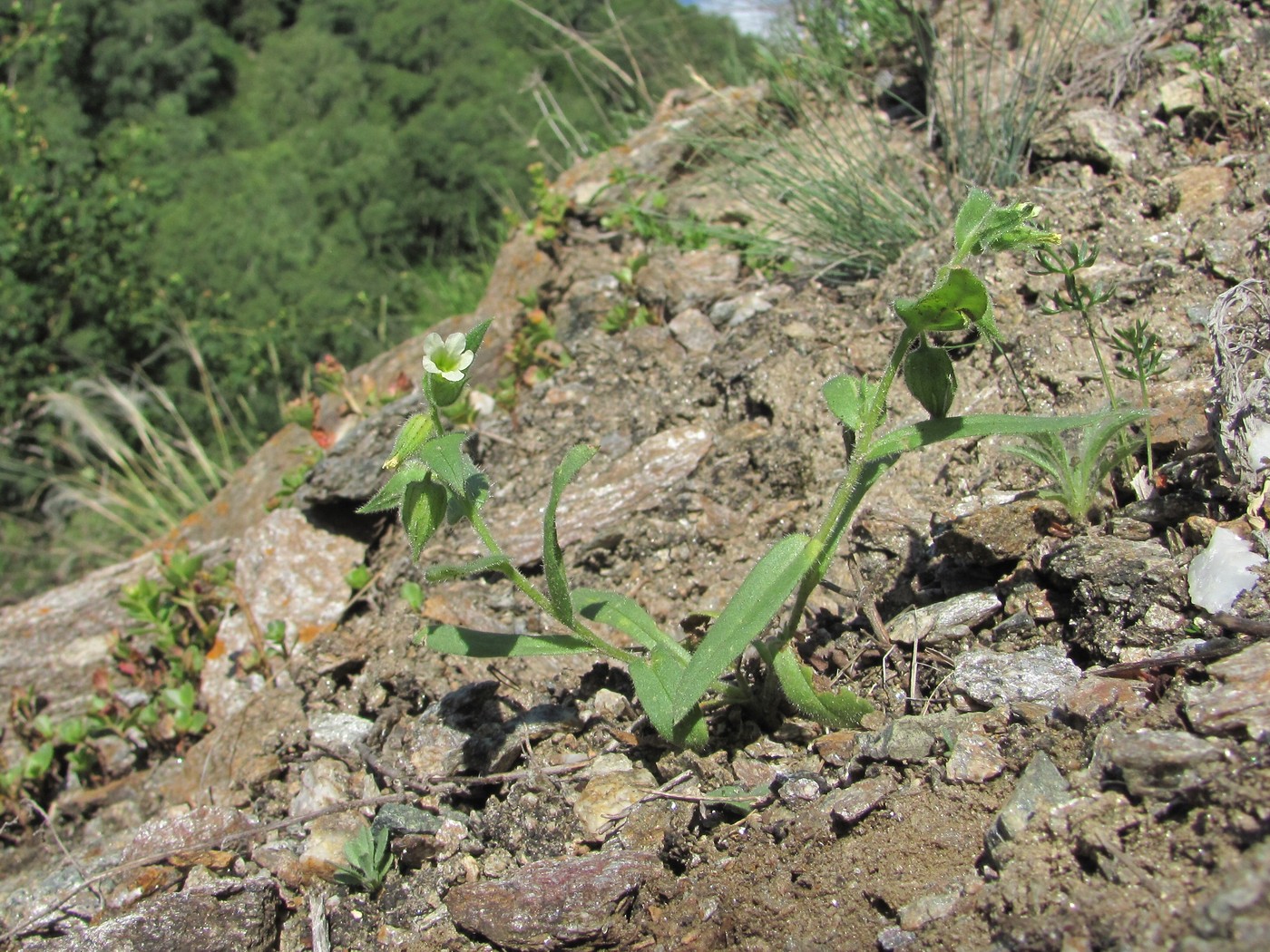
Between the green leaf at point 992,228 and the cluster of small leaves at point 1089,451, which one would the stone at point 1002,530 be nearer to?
the cluster of small leaves at point 1089,451

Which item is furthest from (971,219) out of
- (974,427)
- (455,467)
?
(455,467)

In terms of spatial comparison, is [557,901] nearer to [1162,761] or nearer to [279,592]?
[1162,761]

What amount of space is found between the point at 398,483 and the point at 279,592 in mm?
1429

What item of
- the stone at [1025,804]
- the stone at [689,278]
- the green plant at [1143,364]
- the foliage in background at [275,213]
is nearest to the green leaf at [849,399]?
the green plant at [1143,364]

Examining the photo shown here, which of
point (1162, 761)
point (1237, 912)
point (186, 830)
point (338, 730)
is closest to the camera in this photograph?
point (1237, 912)

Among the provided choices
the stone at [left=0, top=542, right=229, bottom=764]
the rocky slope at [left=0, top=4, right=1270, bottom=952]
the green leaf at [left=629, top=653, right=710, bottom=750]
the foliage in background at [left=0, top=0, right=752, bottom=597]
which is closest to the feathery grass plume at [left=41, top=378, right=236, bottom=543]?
the foliage in background at [left=0, top=0, right=752, bottom=597]

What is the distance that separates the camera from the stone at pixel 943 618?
2047mm

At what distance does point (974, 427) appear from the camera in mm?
1775

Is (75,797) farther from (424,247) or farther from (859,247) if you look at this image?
(424,247)

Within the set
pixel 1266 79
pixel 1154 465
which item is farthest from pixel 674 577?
pixel 1266 79

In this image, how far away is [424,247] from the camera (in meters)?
6.40

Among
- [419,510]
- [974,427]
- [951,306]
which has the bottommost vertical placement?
[974,427]

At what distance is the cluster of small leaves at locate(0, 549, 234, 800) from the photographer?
296 centimetres

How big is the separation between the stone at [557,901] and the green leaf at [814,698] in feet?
1.32
